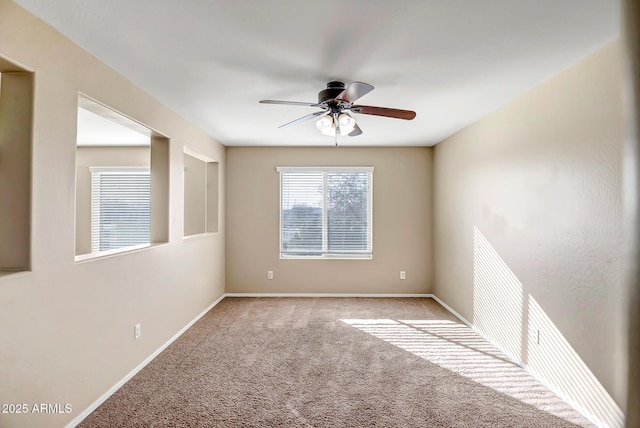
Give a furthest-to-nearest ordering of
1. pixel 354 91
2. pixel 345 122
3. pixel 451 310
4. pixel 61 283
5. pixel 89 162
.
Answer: pixel 89 162 < pixel 451 310 < pixel 345 122 < pixel 354 91 < pixel 61 283

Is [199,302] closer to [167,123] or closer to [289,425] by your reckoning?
[167,123]

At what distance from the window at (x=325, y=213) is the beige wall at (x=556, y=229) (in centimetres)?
188

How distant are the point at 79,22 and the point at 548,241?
11.7 feet

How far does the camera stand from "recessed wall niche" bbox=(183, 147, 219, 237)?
5.35 m

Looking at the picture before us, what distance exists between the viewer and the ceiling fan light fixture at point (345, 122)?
288 centimetres

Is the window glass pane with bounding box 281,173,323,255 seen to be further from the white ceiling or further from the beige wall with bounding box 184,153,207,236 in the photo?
the white ceiling

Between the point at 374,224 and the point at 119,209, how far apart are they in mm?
4254

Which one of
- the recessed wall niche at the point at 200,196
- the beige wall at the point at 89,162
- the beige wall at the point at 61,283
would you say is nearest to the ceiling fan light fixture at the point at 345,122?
the beige wall at the point at 61,283

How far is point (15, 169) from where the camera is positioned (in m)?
1.98

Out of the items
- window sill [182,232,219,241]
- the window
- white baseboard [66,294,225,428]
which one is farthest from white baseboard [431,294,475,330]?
window sill [182,232,219,241]

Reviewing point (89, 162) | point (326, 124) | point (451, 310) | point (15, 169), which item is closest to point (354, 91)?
point (326, 124)

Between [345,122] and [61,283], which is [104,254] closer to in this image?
[61,283]

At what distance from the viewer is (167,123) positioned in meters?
A: 3.61

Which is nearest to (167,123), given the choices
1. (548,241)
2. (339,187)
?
(339,187)
